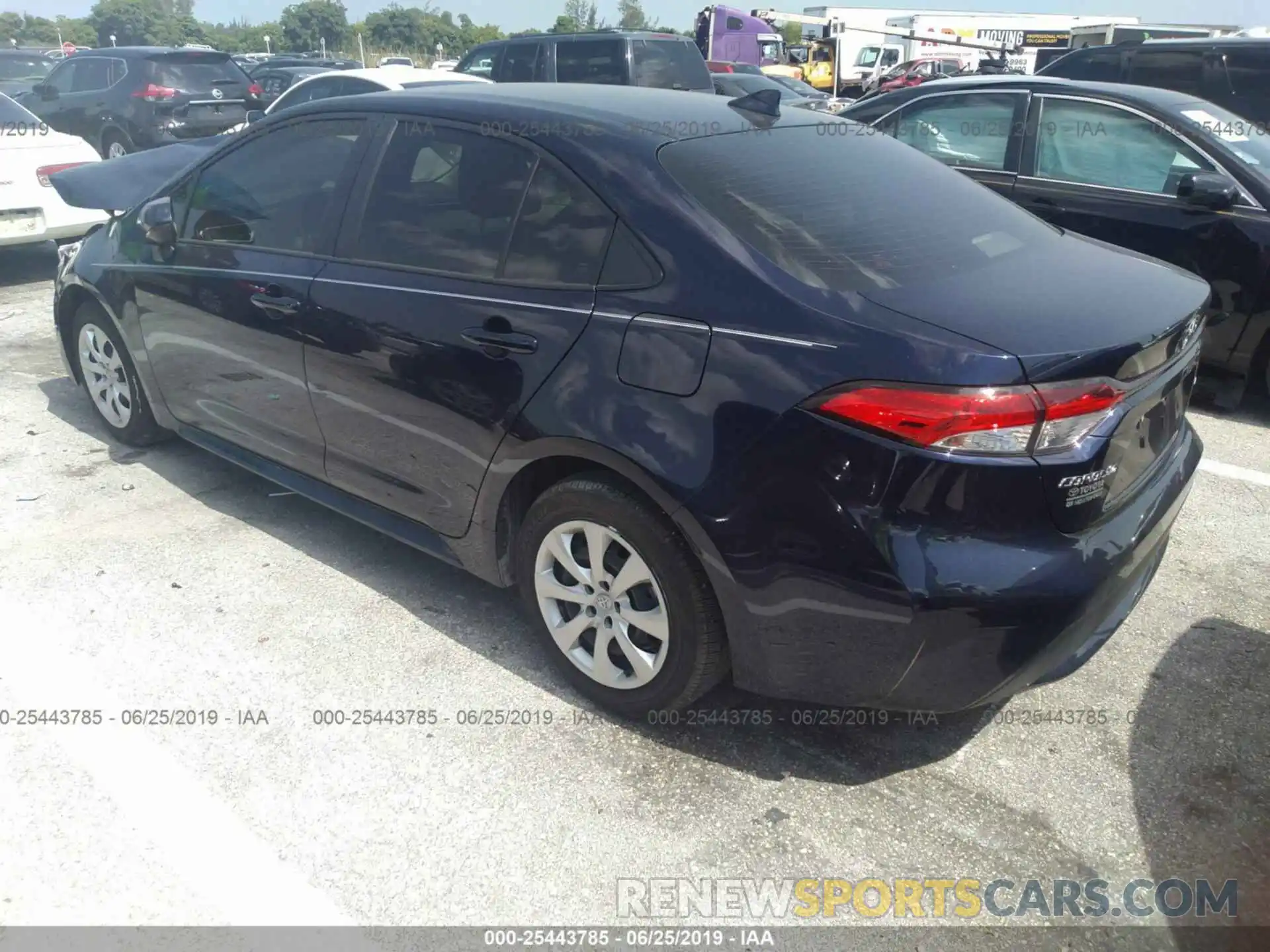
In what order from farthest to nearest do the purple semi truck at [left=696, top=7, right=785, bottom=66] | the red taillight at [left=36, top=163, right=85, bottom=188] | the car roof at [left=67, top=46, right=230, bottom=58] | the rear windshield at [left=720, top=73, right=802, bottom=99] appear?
the purple semi truck at [left=696, top=7, right=785, bottom=66] < the rear windshield at [left=720, top=73, right=802, bottom=99] < the car roof at [left=67, top=46, right=230, bottom=58] < the red taillight at [left=36, top=163, right=85, bottom=188]

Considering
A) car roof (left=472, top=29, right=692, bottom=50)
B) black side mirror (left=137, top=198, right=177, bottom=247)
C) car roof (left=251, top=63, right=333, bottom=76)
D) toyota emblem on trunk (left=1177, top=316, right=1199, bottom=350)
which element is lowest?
toyota emblem on trunk (left=1177, top=316, right=1199, bottom=350)

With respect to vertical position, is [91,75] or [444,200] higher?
[91,75]

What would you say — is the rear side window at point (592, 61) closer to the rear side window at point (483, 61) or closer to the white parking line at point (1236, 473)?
the rear side window at point (483, 61)

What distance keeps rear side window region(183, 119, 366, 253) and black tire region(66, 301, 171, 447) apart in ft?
2.69

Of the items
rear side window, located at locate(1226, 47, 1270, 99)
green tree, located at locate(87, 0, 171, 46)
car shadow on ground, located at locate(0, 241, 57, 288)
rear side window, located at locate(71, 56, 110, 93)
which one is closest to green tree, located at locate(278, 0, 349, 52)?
green tree, located at locate(87, 0, 171, 46)

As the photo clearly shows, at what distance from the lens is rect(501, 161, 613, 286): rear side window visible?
2.75 metres

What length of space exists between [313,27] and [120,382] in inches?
2673

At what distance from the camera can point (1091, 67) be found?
8.78 metres

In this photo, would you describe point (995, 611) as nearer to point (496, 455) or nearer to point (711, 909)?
point (711, 909)

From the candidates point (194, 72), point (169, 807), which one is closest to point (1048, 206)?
Result: point (169, 807)

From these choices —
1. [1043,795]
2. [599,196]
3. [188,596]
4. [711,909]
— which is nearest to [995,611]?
[1043,795]

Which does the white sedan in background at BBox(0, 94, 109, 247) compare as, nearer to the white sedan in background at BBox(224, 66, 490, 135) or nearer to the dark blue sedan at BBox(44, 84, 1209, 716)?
the white sedan in background at BBox(224, 66, 490, 135)

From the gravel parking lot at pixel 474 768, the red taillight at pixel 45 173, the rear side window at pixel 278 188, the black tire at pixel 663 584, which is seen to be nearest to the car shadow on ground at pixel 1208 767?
the gravel parking lot at pixel 474 768

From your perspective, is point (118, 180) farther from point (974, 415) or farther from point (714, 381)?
point (974, 415)
